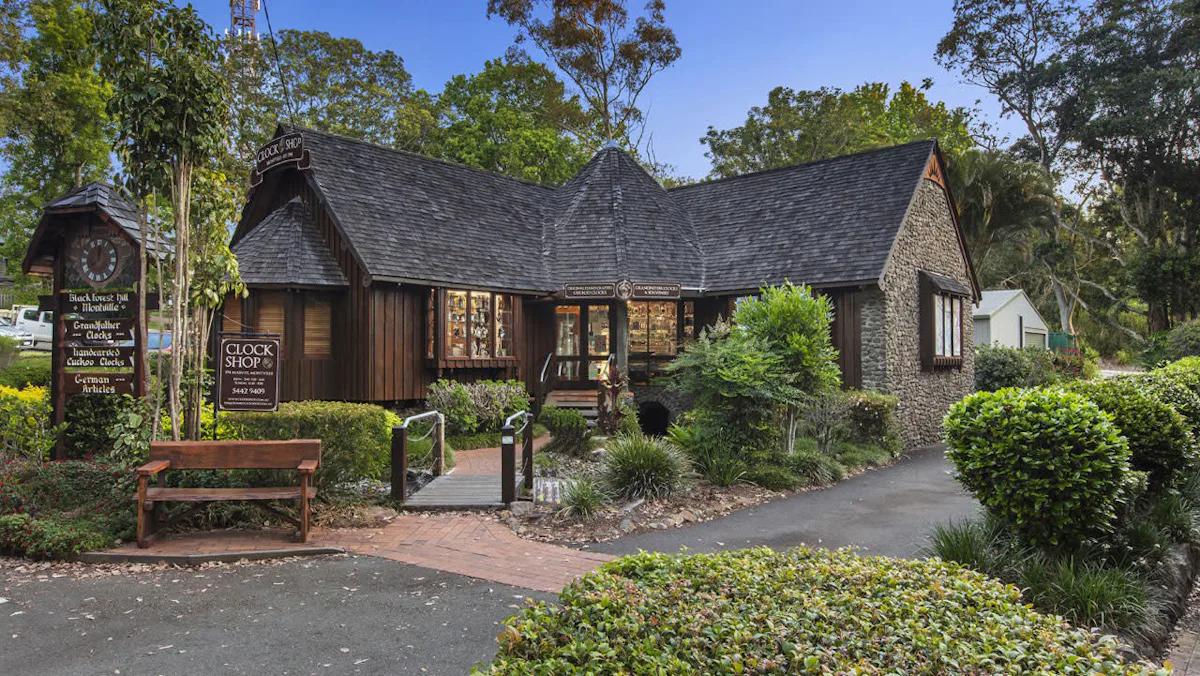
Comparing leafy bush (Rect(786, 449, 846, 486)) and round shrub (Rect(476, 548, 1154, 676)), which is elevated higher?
round shrub (Rect(476, 548, 1154, 676))

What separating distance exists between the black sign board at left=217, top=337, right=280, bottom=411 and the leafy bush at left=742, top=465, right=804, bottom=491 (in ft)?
20.5

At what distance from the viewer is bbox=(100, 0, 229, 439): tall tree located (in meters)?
7.15

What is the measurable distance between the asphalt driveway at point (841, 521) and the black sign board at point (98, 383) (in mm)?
6285

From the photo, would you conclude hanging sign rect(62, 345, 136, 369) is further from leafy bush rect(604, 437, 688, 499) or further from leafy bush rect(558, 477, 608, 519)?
leafy bush rect(604, 437, 688, 499)

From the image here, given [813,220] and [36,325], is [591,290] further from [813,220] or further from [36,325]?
[36,325]

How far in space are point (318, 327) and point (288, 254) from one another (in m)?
1.58

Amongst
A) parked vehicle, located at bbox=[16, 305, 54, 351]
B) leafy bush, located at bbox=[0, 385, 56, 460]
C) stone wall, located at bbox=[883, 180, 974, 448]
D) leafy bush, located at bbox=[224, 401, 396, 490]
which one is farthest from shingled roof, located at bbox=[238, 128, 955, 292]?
parked vehicle, located at bbox=[16, 305, 54, 351]

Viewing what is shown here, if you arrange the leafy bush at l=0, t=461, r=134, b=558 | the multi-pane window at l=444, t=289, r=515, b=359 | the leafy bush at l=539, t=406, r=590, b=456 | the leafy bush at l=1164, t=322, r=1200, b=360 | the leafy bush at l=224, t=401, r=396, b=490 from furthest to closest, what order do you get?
the leafy bush at l=1164, t=322, r=1200, b=360 → the multi-pane window at l=444, t=289, r=515, b=359 → the leafy bush at l=539, t=406, r=590, b=456 → the leafy bush at l=224, t=401, r=396, b=490 → the leafy bush at l=0, t=461, r=134, b=558

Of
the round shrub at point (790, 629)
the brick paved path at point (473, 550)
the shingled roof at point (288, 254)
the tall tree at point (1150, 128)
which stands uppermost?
the tall tree at point (1150, 128)

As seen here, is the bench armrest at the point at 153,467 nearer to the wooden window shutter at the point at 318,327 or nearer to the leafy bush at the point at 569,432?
the leafy bush at the point at 569,432

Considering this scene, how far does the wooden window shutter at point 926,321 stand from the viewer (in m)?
16.8

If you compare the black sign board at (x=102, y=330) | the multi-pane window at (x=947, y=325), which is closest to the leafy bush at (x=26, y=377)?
the black sign board at (x=102, y=330)

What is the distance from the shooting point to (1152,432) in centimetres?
697

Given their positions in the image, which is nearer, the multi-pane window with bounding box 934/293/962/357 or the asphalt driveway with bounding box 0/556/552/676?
the asphalt driveway with bounding box 0/556/552/676
